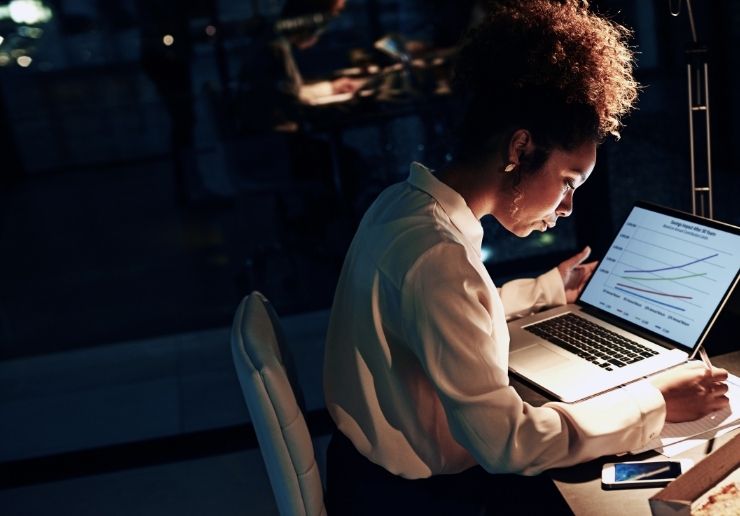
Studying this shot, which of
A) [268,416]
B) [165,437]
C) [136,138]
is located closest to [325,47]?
[136,138]

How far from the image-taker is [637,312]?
1.64 meters

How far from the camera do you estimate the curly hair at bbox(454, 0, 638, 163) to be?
1.35m

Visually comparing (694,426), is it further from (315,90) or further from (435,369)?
(315,90)

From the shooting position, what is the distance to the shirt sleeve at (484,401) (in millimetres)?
1197

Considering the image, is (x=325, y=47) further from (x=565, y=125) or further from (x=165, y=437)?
(x=565, y=125)

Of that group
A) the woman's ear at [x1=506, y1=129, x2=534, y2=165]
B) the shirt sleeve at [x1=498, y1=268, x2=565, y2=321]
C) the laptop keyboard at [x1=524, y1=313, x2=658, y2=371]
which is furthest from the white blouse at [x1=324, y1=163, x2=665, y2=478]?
the shirt sleeve at [x1=498, y1=268, x2=565, y2=321]

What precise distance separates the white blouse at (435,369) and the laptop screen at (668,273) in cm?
28

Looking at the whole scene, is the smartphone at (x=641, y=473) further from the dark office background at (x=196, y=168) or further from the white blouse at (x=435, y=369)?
the dark office background at (x=196, y=168)

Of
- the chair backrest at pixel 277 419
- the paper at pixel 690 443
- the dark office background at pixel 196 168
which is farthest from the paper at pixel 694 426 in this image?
the dark office background at pixel 196 168

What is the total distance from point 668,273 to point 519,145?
1.44 feet

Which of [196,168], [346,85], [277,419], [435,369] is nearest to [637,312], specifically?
[435,369]

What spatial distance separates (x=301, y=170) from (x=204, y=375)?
896 mm

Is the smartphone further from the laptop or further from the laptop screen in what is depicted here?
the laptop screen

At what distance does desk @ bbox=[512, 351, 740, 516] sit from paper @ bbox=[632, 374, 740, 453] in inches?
0.7
